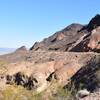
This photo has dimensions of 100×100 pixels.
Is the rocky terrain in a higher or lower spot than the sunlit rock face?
lower

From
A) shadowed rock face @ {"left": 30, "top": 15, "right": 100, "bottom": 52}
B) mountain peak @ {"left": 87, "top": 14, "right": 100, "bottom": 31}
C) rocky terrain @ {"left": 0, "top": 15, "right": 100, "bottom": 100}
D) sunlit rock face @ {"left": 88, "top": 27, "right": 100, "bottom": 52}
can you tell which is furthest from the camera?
mountain peak @ {"left": 87, "top": 14, "right": 100, "bottom": 31}

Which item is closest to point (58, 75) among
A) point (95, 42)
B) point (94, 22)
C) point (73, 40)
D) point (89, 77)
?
point (89, 77)

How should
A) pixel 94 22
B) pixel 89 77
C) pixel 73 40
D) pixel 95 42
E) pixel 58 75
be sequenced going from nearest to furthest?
pixel 89 77 < pixel 58 75 < pixel 95 42 < pixel 73 40 < pixel 94 22

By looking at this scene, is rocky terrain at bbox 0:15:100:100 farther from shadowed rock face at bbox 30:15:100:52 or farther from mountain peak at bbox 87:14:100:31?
mountain peak at bbox 87:14:100:31

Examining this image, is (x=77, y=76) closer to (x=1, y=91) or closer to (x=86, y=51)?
(x=86, y=51)

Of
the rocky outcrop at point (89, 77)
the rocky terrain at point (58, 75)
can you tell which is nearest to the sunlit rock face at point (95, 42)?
the rocky terrain at point (58, 75)

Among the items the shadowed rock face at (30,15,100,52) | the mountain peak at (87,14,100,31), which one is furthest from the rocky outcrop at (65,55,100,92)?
the mountain peak at (87,14,100,31)

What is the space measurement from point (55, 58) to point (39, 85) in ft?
18.8

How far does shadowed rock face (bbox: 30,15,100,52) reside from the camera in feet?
132

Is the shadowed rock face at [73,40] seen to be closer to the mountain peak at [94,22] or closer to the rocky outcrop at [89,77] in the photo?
the mountain peak at [94,22]

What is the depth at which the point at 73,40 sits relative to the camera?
49.4 meters

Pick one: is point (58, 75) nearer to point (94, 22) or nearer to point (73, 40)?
point (73, 40)

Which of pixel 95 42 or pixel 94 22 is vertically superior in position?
pixel 94 22

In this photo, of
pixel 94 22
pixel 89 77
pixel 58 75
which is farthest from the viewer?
pixel 94 22
